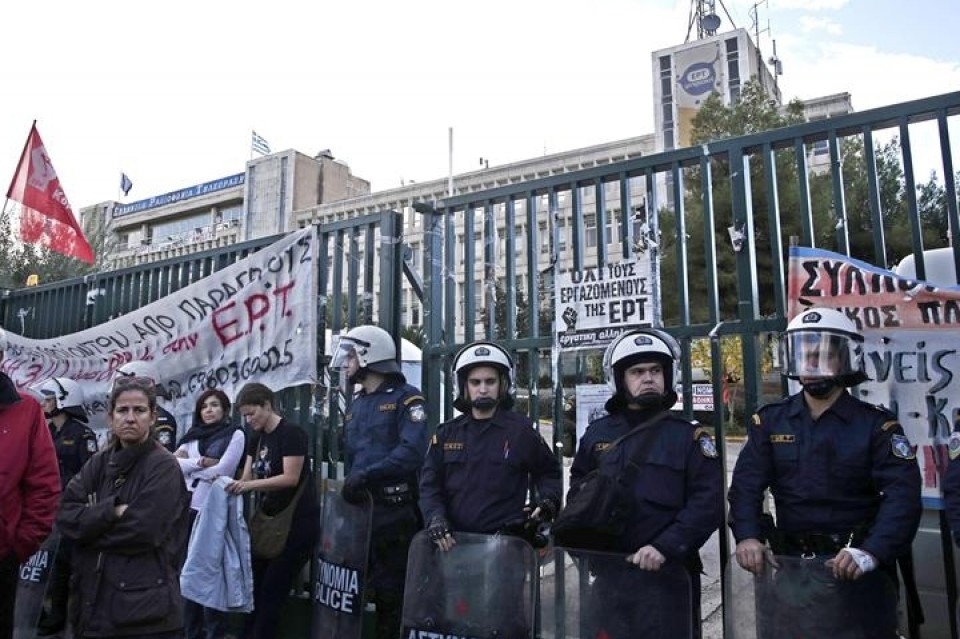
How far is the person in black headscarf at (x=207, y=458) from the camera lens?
16.8 feet

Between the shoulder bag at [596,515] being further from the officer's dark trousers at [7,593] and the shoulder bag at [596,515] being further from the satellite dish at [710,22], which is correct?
the satellite dish at [710,22]

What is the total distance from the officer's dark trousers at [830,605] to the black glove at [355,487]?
2294mm

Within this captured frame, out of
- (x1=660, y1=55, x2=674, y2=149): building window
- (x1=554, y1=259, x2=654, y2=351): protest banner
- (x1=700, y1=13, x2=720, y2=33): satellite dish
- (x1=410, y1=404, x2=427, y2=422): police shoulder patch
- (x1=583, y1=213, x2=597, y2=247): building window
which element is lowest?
(x1=410, y1=404, x2=427, y2=422): police shoulder patch

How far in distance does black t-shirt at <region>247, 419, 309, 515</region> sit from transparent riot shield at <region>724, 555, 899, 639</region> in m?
3.02

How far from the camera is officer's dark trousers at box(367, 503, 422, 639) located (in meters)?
4.46

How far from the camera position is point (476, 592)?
3.46 m

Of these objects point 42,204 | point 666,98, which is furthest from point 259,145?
point 42,204

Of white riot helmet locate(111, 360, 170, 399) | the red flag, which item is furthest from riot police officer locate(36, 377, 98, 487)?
the red flag

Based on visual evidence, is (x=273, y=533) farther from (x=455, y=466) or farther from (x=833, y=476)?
(x=833, y=476)

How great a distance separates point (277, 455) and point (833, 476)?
340 cm

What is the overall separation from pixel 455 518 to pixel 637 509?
1.00 m

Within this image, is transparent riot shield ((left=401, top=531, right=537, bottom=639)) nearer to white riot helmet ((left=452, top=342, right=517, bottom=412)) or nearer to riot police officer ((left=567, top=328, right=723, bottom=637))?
riot police officer ((left=567, top=328, right=723, bottom=637))

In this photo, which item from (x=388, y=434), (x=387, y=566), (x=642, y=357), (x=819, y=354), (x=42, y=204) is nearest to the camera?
(x=819, y=354)

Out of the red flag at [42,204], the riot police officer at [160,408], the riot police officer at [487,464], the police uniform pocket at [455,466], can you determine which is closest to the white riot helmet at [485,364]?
the riot police officer at [487,464]
